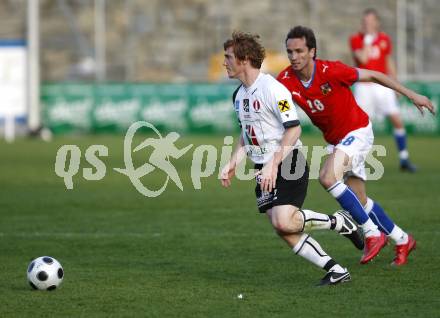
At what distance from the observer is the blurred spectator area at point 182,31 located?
31219mm

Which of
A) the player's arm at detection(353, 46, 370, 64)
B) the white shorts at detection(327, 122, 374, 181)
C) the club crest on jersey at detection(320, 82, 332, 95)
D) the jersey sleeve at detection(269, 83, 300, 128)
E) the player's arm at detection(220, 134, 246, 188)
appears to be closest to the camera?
the jersey sleeve at detection(269, 83, 300, 128)

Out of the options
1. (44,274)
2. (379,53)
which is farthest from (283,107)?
(379,53)

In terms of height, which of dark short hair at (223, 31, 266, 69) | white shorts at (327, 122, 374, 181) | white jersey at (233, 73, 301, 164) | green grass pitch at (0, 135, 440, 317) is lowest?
green grass pitch at (0, 135, 440, 317)

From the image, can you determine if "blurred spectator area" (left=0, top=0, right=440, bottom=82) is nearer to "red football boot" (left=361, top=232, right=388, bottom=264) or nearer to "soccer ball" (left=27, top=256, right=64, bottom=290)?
"red football boot" (left=361, top=232, right=388, bottom=264)

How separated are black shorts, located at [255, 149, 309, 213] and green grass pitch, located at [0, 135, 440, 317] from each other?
632 millimetres

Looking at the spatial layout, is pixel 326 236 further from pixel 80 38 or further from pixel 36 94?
pixel 80 38

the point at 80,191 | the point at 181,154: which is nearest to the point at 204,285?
the point at 80,191

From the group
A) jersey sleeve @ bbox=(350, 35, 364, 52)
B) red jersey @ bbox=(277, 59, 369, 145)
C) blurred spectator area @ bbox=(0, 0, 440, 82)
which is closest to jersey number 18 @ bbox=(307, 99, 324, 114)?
red jersey @ bbox=(277, 59, 369, 145)

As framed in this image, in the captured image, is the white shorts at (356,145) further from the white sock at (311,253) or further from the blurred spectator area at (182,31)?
the blurred spectator area at (182,31)

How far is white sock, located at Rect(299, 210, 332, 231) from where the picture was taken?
7.52m

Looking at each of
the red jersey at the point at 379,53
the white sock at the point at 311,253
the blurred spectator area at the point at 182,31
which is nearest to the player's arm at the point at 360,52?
the red jersey at the point at 379,53

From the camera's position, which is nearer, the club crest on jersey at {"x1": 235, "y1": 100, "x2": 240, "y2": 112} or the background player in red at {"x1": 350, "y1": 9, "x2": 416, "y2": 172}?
the club crest on jersey at {"x1": 235, "y1": 100, "x2": 240, "y2": 112}

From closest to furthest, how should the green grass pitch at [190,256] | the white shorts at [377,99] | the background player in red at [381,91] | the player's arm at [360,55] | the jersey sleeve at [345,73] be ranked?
the green grass pitch at [190,256]
the jersey sleeve at [345,73]
the player's arm at [360,55]
the background player in red at [381,91]
the white shorts at [377,99]

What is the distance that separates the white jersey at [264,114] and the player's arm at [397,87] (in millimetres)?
976
